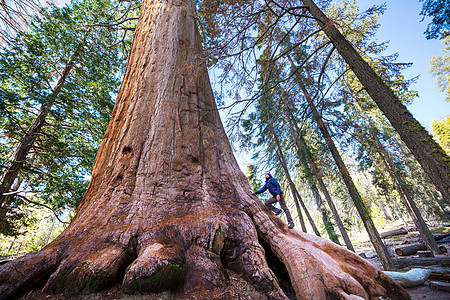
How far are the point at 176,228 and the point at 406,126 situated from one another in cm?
363

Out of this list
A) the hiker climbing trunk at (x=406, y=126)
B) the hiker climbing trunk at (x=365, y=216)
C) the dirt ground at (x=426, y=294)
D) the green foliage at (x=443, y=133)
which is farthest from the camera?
the green foliage at (x=443, y=133)

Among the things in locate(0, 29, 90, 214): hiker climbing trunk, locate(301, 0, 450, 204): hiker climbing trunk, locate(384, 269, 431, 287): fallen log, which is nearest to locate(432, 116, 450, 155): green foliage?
locate(384, 269, 431, 287): fallen log

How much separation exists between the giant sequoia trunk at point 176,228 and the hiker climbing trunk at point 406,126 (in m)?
1.64

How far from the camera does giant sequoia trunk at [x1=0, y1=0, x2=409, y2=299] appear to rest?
1385mm

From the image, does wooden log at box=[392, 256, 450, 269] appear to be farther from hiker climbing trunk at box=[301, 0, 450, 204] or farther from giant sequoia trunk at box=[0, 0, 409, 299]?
giant sequoia trunk at box=[0, 0, 409, 299]

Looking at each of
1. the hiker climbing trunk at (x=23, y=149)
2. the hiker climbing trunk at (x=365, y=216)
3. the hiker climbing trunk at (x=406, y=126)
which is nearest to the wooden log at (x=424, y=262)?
the hiker climbing trunk at (x=365, y=216)

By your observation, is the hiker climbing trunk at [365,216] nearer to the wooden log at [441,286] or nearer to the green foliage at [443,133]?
the wooden log at [441,286]

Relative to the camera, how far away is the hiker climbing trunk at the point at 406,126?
2590 mm

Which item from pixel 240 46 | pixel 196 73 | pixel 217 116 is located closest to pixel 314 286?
pixel 217 116

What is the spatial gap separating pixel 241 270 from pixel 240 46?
3.64 metres

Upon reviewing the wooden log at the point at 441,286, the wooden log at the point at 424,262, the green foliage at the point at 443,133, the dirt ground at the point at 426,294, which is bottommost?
the wooden log at the point at 424,262

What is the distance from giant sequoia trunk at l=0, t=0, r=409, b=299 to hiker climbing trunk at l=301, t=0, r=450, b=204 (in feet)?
5.37

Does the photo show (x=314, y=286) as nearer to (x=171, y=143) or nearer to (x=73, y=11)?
(x=171, y=143)

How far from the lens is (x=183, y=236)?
1.70 metres
